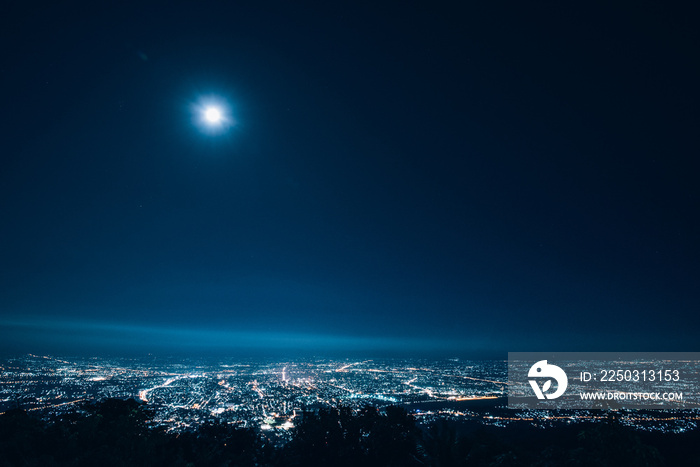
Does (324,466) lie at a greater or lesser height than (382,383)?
greater

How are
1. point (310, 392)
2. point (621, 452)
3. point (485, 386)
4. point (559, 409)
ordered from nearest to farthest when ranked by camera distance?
1. point (621, 452)
2. point (559, 409)
3. point (310, 392)
4. point (485, 386)

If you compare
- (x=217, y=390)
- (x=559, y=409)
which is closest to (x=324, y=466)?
(x=559, y=409)

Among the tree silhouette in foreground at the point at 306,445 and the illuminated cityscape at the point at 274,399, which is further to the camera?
the illuminated cityscape at the point at 274,399

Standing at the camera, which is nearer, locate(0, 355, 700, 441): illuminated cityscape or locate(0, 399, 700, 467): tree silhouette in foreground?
locate(0, 399, 700, 467): tree silhouette in foreground

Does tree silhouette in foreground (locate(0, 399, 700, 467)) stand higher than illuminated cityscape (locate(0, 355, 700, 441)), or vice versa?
tree silhouette in foreground (locate(0, 399, 700, 467))

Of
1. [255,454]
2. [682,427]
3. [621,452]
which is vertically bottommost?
[682,427]

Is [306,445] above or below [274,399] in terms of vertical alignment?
above

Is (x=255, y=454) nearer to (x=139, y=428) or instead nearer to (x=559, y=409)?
(x=139, y=428)

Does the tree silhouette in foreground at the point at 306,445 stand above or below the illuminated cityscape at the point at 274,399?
above

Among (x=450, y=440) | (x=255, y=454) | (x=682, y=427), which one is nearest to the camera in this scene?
(x=450, y=440)

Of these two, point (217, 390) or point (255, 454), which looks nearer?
point (255, 454)

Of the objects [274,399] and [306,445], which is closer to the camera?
[306,445]
